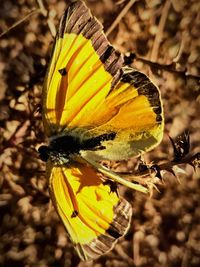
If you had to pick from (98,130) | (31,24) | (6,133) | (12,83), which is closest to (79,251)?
(98,130)

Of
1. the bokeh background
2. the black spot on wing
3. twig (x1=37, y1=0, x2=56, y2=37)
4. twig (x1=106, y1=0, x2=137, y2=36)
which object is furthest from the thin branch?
the black spot on wing

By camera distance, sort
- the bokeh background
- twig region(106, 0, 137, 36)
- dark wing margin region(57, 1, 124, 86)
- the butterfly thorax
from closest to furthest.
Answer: dark wing margin region(57, 1, 124, 86)
the butterfly thorax
the bokeh background
twig region(106, 0, 137, 36)

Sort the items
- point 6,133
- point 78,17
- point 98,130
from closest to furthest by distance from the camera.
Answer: point 78,17
point 98,130
point 6,133

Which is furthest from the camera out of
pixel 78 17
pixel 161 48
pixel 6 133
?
pixel 161 48

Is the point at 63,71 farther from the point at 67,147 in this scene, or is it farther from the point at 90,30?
the point at 67,147

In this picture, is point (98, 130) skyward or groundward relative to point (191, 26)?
groundward

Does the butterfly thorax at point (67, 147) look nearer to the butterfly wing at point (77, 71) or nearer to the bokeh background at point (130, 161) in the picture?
the butterfly wing at point (77, 71)

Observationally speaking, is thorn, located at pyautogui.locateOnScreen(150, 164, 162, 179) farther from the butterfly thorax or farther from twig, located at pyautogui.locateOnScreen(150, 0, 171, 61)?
twig, located at pyautogui.locateOnScreen(150, 0, 171, 61)

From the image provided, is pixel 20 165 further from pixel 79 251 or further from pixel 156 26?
pixel 156 26
